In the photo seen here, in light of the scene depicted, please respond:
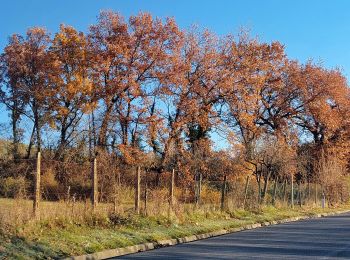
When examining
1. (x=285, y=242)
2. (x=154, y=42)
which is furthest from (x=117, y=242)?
(x=154, y=42)

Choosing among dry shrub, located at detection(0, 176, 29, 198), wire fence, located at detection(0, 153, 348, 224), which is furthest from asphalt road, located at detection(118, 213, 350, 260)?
dry shrub, located at detection(0, 176, 29, 198)

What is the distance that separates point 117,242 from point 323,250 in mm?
5753

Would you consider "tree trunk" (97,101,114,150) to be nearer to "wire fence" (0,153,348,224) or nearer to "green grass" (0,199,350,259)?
"wire fence" (0,153,348,224)

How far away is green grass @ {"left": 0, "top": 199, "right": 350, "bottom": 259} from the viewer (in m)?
12.2

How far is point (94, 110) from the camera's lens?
140ft

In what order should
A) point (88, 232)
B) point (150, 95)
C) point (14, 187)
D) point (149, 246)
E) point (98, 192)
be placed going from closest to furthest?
point (88, 232)
point (149, 246)
point (14, 187)
point (98, 192)
point (150, 95)

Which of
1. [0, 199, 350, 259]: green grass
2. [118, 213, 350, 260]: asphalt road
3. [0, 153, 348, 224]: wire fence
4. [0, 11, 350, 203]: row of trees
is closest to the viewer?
[0, 199, 350, 259]: green grass

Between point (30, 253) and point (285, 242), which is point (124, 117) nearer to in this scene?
point (285, 242)

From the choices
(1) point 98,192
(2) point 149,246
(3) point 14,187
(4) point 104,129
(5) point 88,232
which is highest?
(4) point 104,129

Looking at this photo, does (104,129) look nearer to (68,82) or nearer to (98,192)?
(68,82)

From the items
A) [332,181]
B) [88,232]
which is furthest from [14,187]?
[332,181]

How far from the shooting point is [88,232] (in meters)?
14.8

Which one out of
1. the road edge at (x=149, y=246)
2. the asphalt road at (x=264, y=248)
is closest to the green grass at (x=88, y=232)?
the road edge at (x=149, y=246)

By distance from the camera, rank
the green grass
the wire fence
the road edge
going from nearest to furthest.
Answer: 1. the green grass
2. the road edge
3. the wire fence
